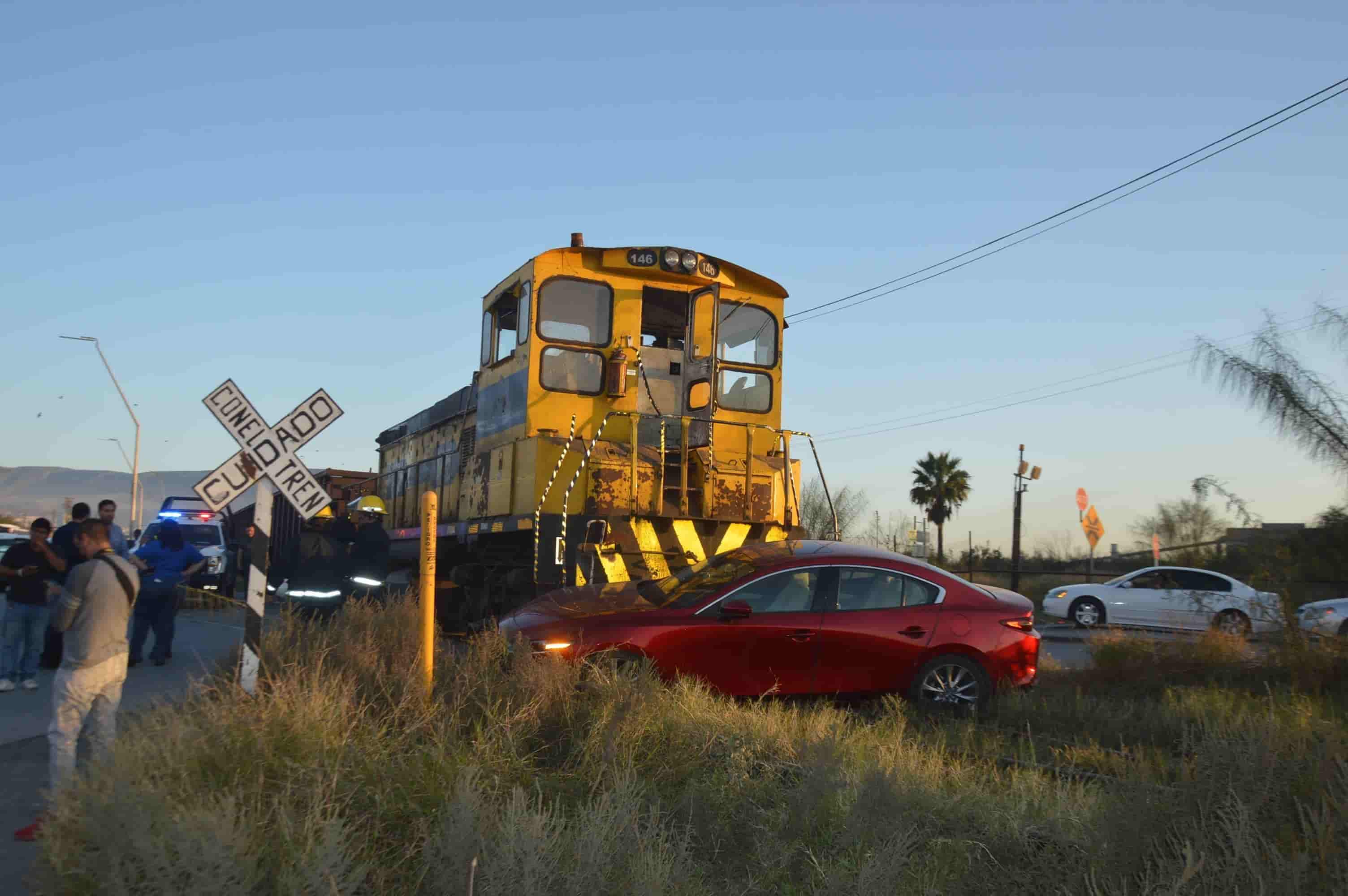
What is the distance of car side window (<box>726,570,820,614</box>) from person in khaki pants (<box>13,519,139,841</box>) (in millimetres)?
4549

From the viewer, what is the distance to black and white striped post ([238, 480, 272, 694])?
7.77m

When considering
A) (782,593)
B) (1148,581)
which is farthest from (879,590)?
(1148,581)

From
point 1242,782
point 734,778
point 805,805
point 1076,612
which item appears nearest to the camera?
point 1242,782

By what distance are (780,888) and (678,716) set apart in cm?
228

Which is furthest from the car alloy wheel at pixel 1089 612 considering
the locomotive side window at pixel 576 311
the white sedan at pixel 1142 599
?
the locomotive side window at pixel 576 311

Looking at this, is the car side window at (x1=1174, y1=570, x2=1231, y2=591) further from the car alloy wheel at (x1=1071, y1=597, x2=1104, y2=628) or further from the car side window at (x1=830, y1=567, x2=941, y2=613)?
the car side window at (x1=830, y1=567, x2=941, y2=613)

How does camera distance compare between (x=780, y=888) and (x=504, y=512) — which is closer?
(x=780, y=888)

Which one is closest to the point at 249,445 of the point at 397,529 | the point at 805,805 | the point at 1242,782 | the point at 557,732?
the point at 557,732

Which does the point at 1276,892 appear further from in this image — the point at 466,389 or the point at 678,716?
the point at 466,389

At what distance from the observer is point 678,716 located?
712 cm

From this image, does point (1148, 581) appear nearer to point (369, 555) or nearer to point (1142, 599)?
point (1142, 599)

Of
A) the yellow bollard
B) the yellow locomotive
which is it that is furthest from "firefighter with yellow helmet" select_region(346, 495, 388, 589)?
the yellow bollard

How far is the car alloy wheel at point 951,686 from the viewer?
9.29m

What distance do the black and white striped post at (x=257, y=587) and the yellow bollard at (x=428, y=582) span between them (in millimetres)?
1149
